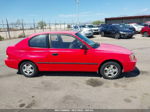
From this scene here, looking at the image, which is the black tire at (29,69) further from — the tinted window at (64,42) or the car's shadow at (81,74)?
the tinted window at (64,42)

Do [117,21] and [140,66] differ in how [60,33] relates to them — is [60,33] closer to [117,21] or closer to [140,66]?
[140,66]

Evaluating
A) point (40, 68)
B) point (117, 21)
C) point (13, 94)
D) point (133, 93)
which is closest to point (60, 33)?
point (40, 68)

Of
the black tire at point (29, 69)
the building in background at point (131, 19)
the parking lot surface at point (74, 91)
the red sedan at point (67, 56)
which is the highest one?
the building in background at point (131, 19)

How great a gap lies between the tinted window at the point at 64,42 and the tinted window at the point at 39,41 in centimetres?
22

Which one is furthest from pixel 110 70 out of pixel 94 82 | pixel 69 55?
pixel 69 55

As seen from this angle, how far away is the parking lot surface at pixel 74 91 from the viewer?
10.3 ft

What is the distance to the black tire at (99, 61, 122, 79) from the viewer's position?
4340 mm

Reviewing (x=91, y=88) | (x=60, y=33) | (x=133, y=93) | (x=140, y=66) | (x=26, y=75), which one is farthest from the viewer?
(x=140, y=66)

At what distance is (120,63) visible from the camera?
4344 mm

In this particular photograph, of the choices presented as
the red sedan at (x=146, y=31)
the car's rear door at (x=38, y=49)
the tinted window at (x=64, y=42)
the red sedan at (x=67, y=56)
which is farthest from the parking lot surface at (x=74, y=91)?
the red sedan at (x=146, y=31)

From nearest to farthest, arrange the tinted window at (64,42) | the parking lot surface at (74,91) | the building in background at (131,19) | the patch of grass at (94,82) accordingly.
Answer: the parking lot surface at (74,91) < the patch of grass at (94,82) < the tinted window at (64,42) < the building in background at (131,19)

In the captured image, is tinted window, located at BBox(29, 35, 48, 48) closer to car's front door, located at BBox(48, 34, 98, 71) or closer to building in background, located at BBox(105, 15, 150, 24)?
car's front door, located at BBox(48, 34, 98, 71)

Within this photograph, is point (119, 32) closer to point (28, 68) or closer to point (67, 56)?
point (67, 56)

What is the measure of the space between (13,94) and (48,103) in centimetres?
116
